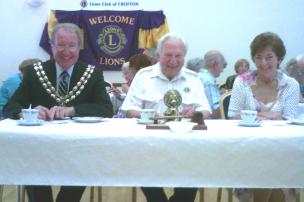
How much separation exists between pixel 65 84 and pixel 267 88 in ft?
3.98

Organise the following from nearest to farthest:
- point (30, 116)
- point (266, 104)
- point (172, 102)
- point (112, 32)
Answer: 1. point (30, 116)
2. point (172, 102)
3. point (266, 104)
4. point (112, 32)

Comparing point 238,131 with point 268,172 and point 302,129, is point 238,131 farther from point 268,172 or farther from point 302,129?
point 302,129

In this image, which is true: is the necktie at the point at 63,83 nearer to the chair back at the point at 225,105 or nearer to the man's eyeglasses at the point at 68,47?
the man's eyeglasses at the point at 68,47

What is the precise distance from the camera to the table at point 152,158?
1.71 metres

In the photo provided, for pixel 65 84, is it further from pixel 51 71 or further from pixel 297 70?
pixel 297 70

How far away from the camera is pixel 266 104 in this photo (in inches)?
98.4

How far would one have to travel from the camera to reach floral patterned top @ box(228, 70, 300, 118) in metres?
2.46

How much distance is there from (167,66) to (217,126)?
2.54ft

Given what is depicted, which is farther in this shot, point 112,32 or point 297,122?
point 112,32

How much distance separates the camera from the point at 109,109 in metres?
2.42

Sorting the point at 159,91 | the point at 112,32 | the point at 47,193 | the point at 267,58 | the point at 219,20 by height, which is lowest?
the point at 47,193

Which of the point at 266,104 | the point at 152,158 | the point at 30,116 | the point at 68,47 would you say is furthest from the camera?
the point at 266,104

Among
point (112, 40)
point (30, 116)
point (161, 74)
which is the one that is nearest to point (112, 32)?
point (112, 40)

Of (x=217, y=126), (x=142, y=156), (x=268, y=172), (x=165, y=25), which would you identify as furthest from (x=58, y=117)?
(x=165, y=25)
